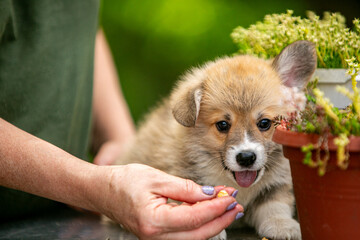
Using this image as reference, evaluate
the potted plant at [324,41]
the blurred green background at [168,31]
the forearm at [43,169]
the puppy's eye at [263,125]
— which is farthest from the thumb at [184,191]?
the blurred green background at [168,31]

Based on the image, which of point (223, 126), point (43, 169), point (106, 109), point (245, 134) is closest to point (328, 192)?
point (245, 134)

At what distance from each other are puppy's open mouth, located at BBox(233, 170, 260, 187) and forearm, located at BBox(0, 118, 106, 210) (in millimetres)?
565

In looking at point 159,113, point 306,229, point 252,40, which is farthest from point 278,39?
point 306,229

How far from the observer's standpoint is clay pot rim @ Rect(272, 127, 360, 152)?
120cm

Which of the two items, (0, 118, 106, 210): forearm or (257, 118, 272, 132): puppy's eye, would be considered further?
(257, 118, 272, 132): puppy's eye

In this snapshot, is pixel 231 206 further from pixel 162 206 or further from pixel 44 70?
pixel 44 70

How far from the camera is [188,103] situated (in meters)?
1.88

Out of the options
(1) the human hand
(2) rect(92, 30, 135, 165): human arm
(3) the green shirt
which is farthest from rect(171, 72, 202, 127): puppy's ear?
(2) rect(92, 30, 135, 165): human arm

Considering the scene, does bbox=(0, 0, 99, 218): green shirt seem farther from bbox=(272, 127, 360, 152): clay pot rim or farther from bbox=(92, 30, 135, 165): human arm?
bbox=(272, 127, 360, 152): clay pot rim

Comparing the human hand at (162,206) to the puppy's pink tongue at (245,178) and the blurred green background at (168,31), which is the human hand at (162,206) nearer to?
the puppy's pink tongue at (245,178)

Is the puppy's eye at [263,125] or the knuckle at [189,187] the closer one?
the knuckle at [189,187]

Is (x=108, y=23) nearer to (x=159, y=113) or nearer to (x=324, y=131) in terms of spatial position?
(x=159, y=113)

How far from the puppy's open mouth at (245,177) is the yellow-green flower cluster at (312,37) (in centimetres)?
53

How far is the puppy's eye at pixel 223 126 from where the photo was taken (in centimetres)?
186
